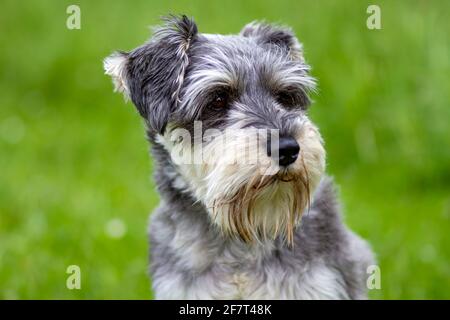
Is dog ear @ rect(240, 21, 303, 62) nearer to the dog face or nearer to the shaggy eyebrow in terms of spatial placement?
the dog face

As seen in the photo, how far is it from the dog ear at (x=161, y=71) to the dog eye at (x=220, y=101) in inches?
8.9

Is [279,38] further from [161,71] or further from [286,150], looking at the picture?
[286,150]

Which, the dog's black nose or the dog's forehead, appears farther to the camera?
the dog's forehead

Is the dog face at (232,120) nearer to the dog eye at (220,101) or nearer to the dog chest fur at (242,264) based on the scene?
the dog eye at (220,101)

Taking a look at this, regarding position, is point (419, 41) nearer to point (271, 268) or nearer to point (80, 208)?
point (80, 208)

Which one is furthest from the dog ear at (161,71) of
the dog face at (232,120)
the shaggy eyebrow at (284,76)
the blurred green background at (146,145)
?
the blurred green background at (146,145)

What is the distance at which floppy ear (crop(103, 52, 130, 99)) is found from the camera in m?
5.86

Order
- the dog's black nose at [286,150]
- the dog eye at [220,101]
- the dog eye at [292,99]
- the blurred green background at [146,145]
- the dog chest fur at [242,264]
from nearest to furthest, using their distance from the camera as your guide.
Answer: the dog's black nose at [286,150] < the dog eye at [220,101] < the dog eye at [292,99] < the dog chest fur at [242,264] < the blurred green background at [146,145]

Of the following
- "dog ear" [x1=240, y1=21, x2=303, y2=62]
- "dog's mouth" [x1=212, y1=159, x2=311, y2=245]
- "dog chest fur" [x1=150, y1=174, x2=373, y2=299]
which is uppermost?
"dog ear" [x1=240, y1=21, x2=303, y2=62]

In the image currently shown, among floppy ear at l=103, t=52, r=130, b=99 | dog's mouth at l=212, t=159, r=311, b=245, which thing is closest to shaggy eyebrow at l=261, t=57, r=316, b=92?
dog's mouth at l=212, t=159, r=311, b=245

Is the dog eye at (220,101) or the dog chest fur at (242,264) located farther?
the dog chest fur at (242,264)

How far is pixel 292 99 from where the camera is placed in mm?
5918

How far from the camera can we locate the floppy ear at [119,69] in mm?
5855

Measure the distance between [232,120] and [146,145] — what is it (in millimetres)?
Result: 4106
